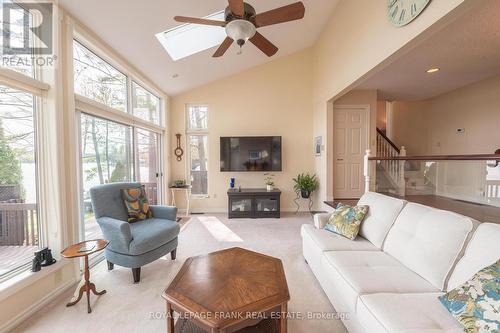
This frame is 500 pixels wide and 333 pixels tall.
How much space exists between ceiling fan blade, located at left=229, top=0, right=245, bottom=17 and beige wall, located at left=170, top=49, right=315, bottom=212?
3074 mm

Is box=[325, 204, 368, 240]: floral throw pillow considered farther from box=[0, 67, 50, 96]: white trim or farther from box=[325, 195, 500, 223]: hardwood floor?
box=[0, 67, 50, 96]: white trim

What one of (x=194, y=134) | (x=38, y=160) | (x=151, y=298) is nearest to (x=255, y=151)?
(x=194, y=134)

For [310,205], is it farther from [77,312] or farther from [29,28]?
[29,28]

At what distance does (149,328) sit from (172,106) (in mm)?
4525

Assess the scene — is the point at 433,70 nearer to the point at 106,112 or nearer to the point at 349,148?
the point at 349,148

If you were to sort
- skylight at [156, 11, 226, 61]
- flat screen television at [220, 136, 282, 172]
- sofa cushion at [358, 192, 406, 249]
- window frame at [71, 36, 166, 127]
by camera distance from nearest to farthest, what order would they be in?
1. sofa cushion at [358, 192, 406, 249]
2. window frame at [71, 36, 166, 127]
3. skylight at [156, 11, 226, 61]
4. flat screen television at [220, 136, 282, 172]

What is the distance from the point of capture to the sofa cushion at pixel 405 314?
3.28ft

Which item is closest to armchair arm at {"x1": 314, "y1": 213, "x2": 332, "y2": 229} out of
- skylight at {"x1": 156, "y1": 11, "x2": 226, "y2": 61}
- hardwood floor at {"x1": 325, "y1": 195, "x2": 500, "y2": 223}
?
hardwood floor at {"x1": 325, "y1": 195, "x2": 500, "y2": 223}

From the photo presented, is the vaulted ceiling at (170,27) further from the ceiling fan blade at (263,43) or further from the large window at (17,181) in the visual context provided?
the large window at (17,181)

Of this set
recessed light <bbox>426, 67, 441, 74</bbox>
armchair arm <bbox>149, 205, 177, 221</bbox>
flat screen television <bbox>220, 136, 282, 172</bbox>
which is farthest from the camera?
flat screen television <bbox>220, 136, 282, 172</bbox>

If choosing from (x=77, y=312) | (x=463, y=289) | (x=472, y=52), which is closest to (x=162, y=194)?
(x=77, y=312)

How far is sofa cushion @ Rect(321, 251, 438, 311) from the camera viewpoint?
51.9 inches

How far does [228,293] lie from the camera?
126cm

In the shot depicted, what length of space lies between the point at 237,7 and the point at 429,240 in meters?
2.47
